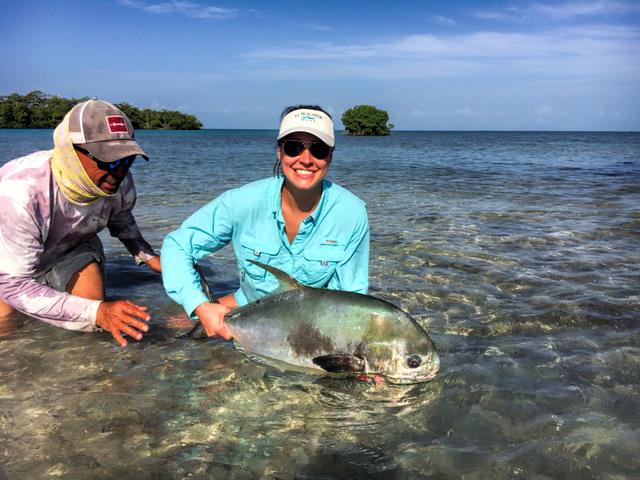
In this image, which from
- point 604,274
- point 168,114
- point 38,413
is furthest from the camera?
point 168,114

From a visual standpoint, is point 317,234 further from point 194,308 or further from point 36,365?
point 36,365

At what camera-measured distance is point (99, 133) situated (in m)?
3.15

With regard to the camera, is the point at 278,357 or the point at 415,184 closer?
the point at 278,357

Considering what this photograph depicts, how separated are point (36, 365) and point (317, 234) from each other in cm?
214

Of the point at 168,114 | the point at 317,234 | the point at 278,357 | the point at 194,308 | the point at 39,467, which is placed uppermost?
the point at 168,114

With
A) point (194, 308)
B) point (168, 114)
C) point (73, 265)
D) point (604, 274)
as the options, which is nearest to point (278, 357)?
point (194, 308)

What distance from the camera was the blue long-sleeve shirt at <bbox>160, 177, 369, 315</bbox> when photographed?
10.7ft

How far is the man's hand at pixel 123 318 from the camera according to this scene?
3049 mm

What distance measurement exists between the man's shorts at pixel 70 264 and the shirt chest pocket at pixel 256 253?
59.5 inches

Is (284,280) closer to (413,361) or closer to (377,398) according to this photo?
(413,361)

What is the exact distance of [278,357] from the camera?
296 centimetres

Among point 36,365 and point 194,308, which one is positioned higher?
point 194,308

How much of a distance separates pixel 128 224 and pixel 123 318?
4.96ft

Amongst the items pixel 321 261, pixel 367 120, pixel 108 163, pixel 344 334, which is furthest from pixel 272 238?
pixel 367 120
